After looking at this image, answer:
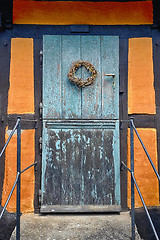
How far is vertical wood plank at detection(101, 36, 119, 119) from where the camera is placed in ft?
10.8

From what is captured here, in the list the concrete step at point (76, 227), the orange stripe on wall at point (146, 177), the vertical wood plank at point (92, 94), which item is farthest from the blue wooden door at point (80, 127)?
the orange stripe on wall at point (146, 177)

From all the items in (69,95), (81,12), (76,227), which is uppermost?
(81,12)

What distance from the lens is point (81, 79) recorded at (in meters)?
3.28

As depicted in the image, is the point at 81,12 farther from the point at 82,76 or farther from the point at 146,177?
the point at 146,177

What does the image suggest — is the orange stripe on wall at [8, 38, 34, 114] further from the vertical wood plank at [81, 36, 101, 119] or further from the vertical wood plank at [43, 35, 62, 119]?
the vertical wood plank at [81, 36, 101, 119]

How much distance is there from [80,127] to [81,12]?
161 centimetres

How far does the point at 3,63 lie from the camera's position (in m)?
3.35

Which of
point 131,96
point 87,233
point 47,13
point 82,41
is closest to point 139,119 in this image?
point 131,96

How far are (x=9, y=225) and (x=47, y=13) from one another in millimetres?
2813

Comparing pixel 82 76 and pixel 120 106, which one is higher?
pixel 82 76

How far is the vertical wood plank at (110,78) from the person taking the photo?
10.8 feet

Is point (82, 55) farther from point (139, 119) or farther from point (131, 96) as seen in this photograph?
point (139, 119)

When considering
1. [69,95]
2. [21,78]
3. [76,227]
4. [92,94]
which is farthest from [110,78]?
[76,227]

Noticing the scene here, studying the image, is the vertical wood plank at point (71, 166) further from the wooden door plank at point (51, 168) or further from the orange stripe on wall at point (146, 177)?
the orange stripe on wall at point (146, 177)
